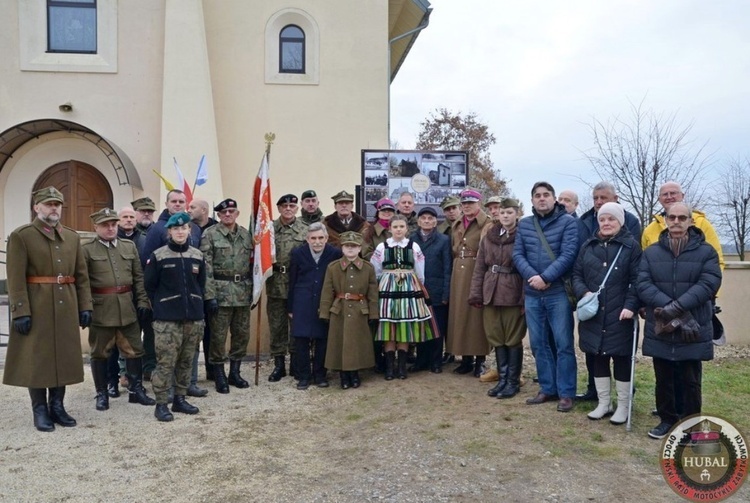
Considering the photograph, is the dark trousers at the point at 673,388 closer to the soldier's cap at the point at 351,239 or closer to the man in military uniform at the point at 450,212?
the man in military uniform at the point at 450,212

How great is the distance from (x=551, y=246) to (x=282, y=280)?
3.13 metres

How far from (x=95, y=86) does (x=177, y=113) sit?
6.62ft

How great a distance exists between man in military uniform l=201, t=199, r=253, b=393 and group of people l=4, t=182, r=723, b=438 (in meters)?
0.02

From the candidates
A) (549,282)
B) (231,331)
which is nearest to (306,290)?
(231,331)

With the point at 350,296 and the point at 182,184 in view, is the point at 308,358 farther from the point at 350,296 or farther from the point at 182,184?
the point at 182,184

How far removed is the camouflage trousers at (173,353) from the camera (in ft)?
18.6

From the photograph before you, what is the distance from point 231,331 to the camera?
266 inches

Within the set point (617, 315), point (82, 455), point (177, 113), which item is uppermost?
point (177, 113)

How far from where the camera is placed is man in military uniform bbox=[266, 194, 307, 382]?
7145mm

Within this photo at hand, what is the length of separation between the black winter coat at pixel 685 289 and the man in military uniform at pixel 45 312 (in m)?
4.99

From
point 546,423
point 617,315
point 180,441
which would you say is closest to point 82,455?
point 180,441

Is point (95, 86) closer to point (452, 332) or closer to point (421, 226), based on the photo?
point (421, 226)

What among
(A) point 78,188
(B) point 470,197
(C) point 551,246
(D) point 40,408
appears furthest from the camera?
(A) point 78,188

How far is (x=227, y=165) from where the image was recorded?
13.0 meters
